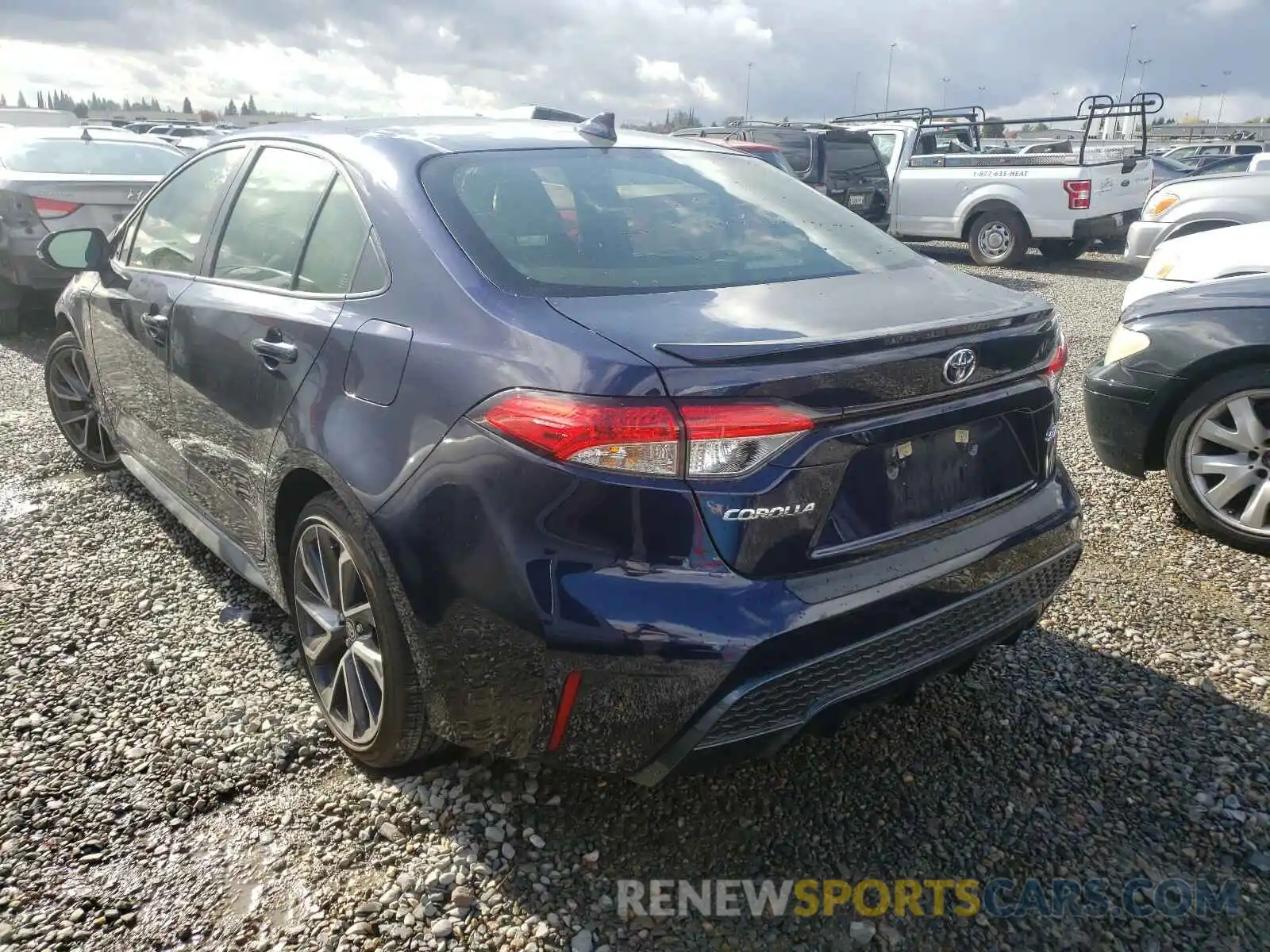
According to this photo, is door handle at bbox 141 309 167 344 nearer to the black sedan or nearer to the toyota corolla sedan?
the toyota corolla sedan

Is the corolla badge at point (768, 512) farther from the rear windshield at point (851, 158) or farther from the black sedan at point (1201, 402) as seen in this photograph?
the rear windshield at point (851, 158)

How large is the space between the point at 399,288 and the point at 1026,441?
5.10 ft

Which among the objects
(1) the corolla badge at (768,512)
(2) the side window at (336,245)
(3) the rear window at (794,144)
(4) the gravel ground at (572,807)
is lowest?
(4) the gravel ground at (572,807)

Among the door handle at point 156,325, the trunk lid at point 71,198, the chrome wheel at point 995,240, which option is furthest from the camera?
the chrome wheel at point 995,240

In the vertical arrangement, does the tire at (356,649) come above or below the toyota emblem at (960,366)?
below

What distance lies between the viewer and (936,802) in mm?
2461

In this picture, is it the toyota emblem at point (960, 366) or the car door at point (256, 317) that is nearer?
the toyota emblem at point (960, 366)

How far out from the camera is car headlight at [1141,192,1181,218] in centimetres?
988

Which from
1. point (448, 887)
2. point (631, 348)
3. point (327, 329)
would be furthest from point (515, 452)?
point (448, 887)

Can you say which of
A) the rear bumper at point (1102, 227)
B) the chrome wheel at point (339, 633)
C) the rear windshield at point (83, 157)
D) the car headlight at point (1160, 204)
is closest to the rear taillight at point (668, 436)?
the chrome wheel at point (339, 633)

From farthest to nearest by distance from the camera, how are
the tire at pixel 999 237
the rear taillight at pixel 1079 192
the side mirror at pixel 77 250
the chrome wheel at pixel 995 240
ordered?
the chrome wheel at pixel 995 240 < the tire at pixel 999 237 < the rear taillight at pixel 1079 192 < the side mirror at pixel 77 250

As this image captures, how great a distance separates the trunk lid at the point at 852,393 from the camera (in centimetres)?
187

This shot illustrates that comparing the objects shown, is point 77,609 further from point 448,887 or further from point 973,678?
point 973,678

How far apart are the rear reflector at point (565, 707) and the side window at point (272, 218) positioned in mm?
1455
